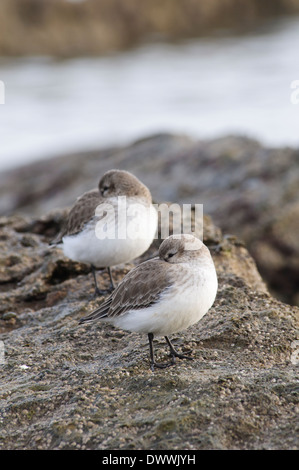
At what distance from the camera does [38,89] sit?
3719cm

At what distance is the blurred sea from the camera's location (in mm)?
26016

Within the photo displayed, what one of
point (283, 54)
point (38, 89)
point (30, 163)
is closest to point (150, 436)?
point (30, 163)

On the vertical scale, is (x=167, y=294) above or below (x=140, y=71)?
above

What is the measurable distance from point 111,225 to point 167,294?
2547 millimetres

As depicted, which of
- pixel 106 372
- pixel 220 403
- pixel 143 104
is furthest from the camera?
pixel 143 104

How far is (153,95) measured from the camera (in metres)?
34.7

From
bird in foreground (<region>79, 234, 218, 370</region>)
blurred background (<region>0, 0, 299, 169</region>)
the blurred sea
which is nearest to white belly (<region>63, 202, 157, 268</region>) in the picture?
bird in foreground (<region>79, 234, 218, 370</region>)

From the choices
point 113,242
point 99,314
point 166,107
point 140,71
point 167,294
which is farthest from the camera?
point 140,71

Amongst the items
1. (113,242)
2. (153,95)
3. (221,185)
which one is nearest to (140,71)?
(153,95)

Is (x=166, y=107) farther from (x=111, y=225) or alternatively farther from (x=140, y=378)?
(x=140, y=378)

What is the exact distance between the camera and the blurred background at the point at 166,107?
1359cm

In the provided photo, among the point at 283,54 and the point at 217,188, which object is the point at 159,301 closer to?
the point at 217,188

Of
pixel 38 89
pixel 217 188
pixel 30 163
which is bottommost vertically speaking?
pixel 38 89

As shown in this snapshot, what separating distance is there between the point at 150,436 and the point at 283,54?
39.6 meters
